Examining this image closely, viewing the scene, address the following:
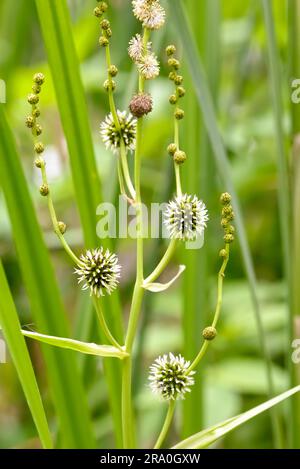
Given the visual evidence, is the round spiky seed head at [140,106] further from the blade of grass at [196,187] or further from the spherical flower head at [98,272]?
the blade of grass at [196,187]

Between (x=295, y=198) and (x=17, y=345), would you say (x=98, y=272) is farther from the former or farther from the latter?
(x=295, y=198)

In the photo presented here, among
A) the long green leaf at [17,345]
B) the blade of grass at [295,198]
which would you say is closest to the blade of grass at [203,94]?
the blade of grass at [295,198]

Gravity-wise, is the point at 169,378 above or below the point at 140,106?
below

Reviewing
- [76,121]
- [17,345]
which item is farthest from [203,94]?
[17,345]

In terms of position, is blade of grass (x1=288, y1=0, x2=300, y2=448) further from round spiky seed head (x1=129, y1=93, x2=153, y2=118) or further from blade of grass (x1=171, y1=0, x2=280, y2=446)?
round spiky seed head (x1=129, y1=93, x2=153, y2=118)

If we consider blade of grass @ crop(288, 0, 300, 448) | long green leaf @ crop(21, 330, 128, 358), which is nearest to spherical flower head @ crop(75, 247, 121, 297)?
long green leaf @ crop(21, 330, 128, 358)

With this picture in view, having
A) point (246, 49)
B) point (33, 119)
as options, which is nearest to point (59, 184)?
point (246, 49)
